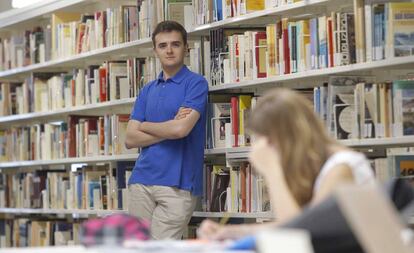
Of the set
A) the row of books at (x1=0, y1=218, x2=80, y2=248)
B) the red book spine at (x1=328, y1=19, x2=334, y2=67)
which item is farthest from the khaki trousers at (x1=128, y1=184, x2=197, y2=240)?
the row of books at (x1=0, y1=218, x2=80, y2=248)

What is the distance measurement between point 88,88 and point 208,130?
181cm

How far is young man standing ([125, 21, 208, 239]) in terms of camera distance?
241 inches

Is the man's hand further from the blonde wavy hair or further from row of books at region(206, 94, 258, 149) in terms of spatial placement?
the blonde wavy hair

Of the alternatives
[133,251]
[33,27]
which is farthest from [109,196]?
[133,251]

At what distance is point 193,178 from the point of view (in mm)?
6223

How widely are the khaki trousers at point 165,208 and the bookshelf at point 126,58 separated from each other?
0.91 feet

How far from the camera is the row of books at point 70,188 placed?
7.46 metres

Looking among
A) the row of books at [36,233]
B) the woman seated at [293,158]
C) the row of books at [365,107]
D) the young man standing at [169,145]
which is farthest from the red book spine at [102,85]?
the woman seated at [293,158]

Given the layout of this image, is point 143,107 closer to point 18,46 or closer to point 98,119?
point 98,119

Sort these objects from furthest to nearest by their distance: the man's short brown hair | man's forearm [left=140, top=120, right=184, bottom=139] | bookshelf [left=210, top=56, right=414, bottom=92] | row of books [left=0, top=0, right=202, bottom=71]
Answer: row of books [left=0, top=0, right=202, bottom=71] < the man's short brown hair < man's forearm [left=140, top=120, right=184, bottom=139] < bookshelf [left=210, top=56, right=414, bottom=92]

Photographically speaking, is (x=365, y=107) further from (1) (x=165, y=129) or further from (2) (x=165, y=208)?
→ (2) (x=165, y=208)

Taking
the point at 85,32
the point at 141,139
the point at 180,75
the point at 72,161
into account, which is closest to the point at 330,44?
the point at 180,75

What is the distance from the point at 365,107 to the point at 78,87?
3433mm

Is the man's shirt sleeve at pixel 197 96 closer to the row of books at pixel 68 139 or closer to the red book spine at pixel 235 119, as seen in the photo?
the red book spine at pixel 235 119
